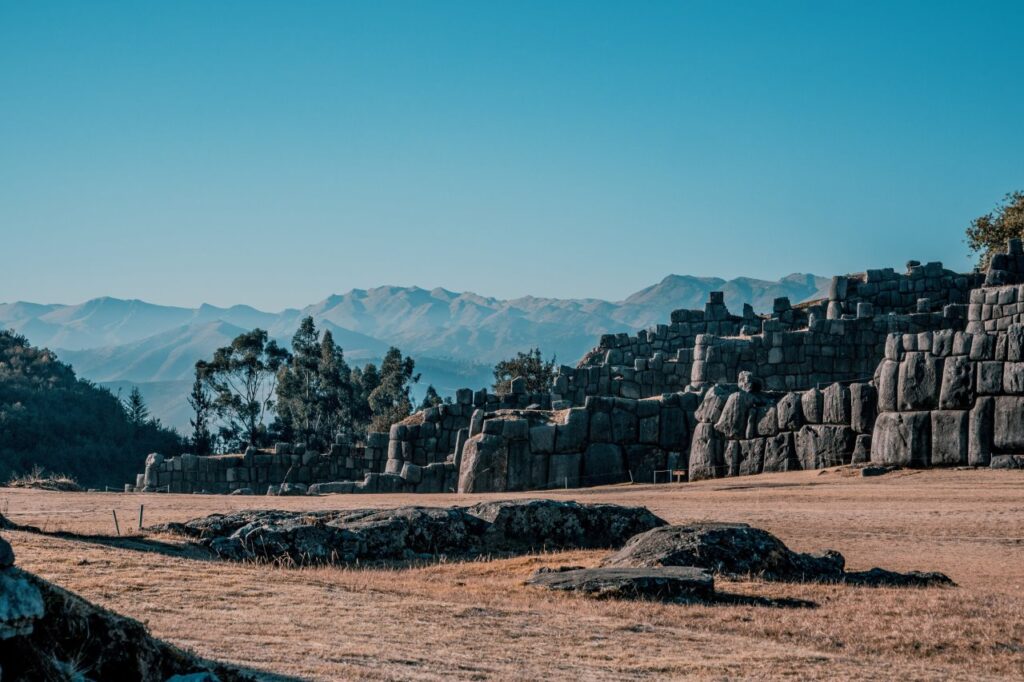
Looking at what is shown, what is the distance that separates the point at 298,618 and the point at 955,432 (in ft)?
82.0

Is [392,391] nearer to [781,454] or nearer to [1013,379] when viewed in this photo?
[781,454]

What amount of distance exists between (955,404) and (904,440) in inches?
65.8

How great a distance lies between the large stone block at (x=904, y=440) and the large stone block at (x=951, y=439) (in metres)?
0.23

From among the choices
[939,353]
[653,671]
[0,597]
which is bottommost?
[653,671]

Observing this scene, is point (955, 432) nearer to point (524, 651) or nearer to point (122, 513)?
point (122, 513)

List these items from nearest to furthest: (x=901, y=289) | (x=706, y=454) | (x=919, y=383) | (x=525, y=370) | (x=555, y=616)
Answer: (x=555, y=616), (x=919, y=383), (x=706, y=454), (x=901, y=289), (x=525, y=370)

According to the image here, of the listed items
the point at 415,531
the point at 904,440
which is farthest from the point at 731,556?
the point at 904,440

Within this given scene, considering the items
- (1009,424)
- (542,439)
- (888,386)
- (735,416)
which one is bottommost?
(542,439)

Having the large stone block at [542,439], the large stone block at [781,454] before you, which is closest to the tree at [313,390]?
the large stone block at [542,439]

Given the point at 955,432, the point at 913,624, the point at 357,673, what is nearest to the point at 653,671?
the point at 357,673

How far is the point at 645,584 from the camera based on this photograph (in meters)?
18.0

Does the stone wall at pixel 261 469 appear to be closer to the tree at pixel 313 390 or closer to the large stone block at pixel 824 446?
the large stone block at pixel 824 446

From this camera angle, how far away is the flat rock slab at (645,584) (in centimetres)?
1781

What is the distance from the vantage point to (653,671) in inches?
507
